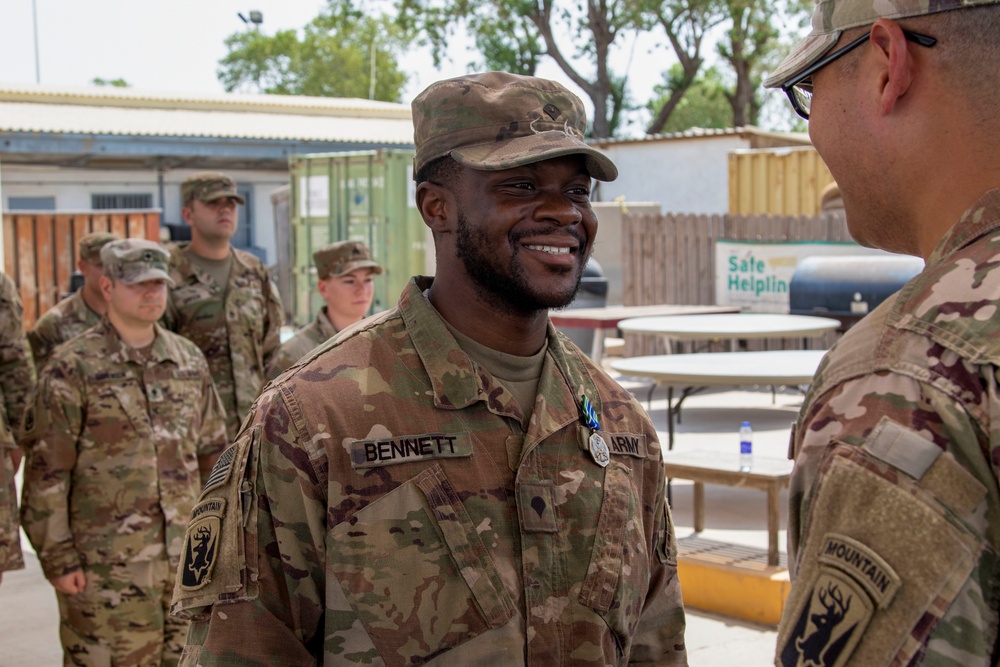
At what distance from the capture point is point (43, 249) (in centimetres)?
1644

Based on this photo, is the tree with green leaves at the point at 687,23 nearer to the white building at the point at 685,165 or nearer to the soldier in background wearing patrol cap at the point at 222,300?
the white building at the point at 685,165

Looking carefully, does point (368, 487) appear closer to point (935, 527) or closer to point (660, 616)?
point (660, 616)

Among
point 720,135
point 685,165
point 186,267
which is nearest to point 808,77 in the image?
point 186,267

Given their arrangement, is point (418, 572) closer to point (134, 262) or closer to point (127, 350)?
point (127, 350)

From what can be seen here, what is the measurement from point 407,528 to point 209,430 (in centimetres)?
319

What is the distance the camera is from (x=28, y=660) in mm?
5543

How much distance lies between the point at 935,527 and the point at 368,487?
3.64 feet

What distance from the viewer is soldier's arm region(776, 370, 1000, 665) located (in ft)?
4.03

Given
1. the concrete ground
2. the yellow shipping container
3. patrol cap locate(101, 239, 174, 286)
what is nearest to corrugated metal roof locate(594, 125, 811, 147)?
the yellow shipping container

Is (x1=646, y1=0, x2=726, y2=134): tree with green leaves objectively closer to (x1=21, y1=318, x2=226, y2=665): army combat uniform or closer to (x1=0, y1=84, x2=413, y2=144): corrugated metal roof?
(x1=0, y1=84, x2=413, y2=144): corrugated metal roof

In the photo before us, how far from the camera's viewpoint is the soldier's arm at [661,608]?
2.39m

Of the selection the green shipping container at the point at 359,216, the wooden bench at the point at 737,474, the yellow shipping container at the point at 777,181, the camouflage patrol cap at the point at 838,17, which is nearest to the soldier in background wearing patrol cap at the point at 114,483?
the wooden bench at the point at 737,474

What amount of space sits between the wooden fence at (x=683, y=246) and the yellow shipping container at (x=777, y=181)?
3172mm

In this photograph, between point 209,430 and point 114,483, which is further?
point 209,430
